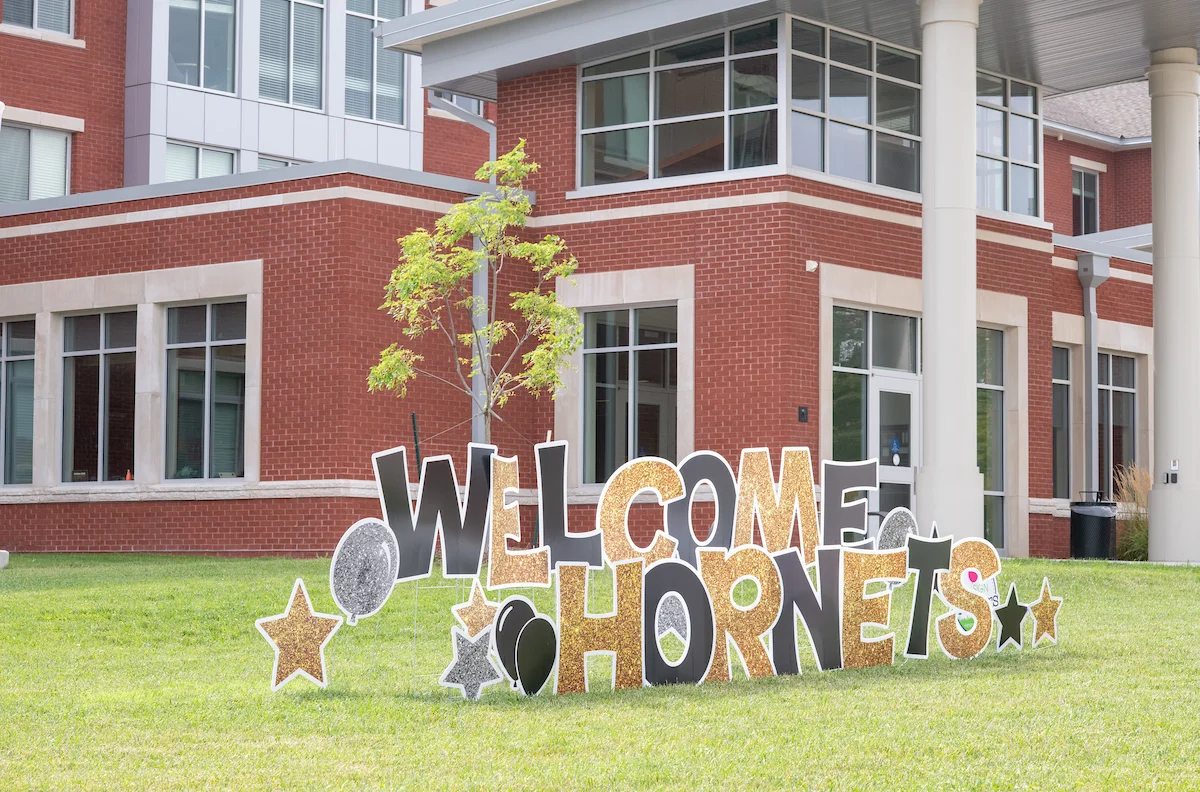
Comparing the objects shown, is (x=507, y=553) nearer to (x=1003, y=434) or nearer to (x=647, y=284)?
(x=647, y=284)

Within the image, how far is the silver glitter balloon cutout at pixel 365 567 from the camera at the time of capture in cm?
958

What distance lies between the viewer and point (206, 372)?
22.6 m

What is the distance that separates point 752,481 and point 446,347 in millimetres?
11515

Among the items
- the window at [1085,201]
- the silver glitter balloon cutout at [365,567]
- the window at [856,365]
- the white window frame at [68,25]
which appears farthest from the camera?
the window at [1085,201]

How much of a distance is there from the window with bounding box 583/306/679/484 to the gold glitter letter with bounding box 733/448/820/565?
34.2ft

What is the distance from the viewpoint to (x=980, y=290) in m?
23.5

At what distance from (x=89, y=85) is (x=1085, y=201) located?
826 inches

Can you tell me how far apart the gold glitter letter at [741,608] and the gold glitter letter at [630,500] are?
39 centimetres

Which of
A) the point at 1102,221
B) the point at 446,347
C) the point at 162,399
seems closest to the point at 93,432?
the point at 162,399

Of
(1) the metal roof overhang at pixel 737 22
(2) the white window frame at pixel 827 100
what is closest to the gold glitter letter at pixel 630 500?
(2) the white window frame at pixel 827 100

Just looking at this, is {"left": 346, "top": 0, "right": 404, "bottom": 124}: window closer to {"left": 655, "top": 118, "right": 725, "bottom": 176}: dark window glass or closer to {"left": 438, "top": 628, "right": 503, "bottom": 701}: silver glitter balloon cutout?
{"left": 655, "top": 118, "right": 725, "bottom": 176}: dark window glass

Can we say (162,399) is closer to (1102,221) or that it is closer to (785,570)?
(785,570)

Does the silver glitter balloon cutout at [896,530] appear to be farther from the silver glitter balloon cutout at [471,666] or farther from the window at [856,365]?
the window at [856,365]

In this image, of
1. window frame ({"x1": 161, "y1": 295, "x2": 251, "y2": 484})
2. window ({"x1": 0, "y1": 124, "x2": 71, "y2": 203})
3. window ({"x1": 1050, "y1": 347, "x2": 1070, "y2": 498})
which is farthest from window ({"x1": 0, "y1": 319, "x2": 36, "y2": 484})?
window ({"x1": 1050, "y1": 347, "x2": 1070, "y2": 498})
